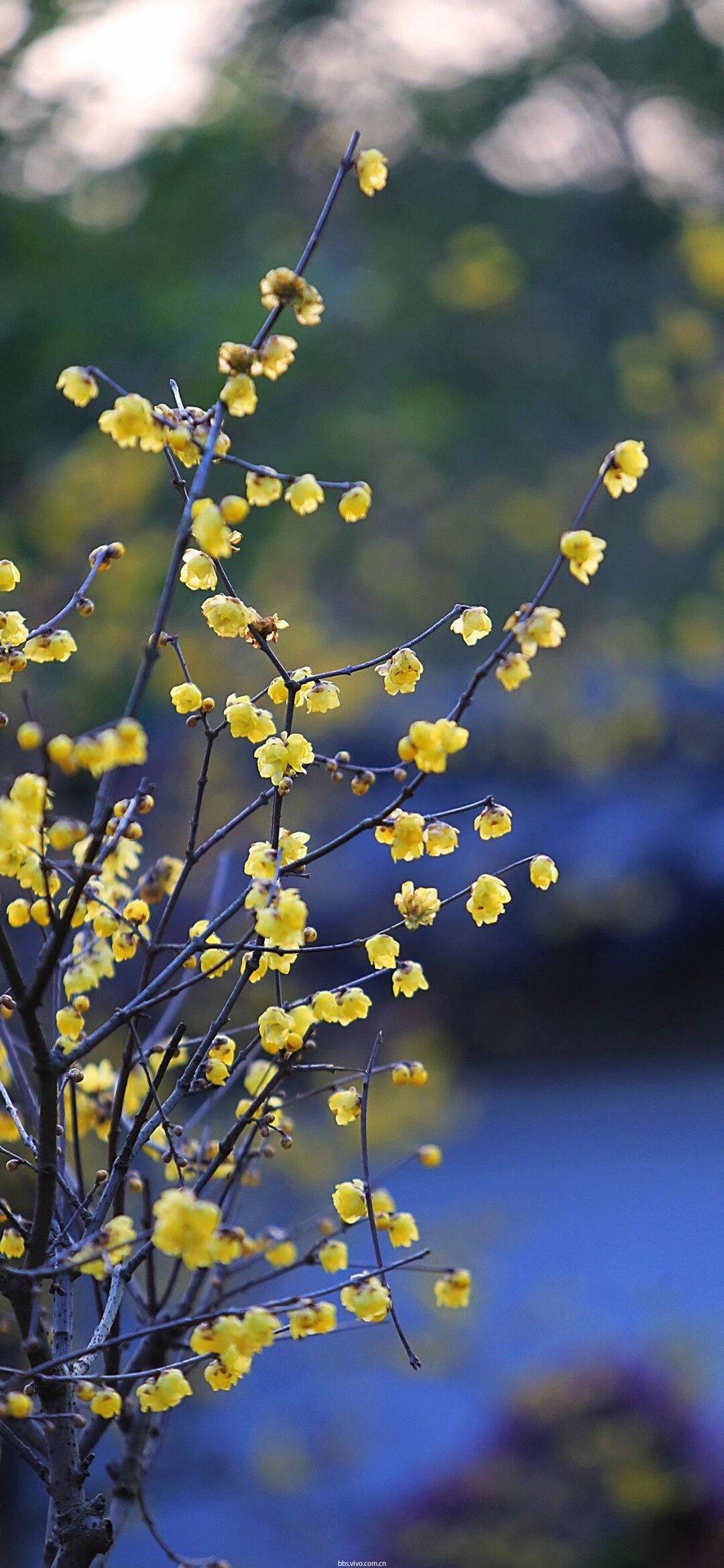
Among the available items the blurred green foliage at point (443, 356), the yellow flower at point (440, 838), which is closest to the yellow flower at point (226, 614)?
the yellow flower at point (440, 838)

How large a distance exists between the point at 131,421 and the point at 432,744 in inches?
11.0

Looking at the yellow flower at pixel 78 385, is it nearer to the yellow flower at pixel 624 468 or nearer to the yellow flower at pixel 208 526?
the yellow flower at pixel 208 526

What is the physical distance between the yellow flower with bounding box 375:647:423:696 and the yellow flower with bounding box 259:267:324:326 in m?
0.24

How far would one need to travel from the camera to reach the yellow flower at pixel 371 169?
82cm

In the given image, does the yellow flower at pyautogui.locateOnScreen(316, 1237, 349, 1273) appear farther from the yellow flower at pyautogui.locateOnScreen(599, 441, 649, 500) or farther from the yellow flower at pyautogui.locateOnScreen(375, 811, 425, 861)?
the yellow flower at pyautogui.locateOnScreen(599, 441, 649, 500)

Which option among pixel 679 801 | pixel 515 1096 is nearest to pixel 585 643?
pixel 679 801

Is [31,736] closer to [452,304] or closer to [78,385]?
[78,385]

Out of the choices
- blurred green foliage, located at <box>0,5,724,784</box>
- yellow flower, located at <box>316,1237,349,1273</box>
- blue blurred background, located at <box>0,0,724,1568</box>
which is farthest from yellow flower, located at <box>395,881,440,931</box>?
blurred green foliage, located at <box>0,5,724,784</box>

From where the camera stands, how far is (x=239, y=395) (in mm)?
756

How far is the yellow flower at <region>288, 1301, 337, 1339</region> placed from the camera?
74 centimetres

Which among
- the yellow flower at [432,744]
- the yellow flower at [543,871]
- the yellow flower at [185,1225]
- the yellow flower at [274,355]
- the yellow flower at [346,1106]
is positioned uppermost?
the yellow flower at [274,355]

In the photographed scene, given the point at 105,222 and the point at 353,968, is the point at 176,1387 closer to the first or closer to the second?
the point at 105,222

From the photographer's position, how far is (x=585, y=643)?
3740mm

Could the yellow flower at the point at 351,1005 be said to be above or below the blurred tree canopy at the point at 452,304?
below
